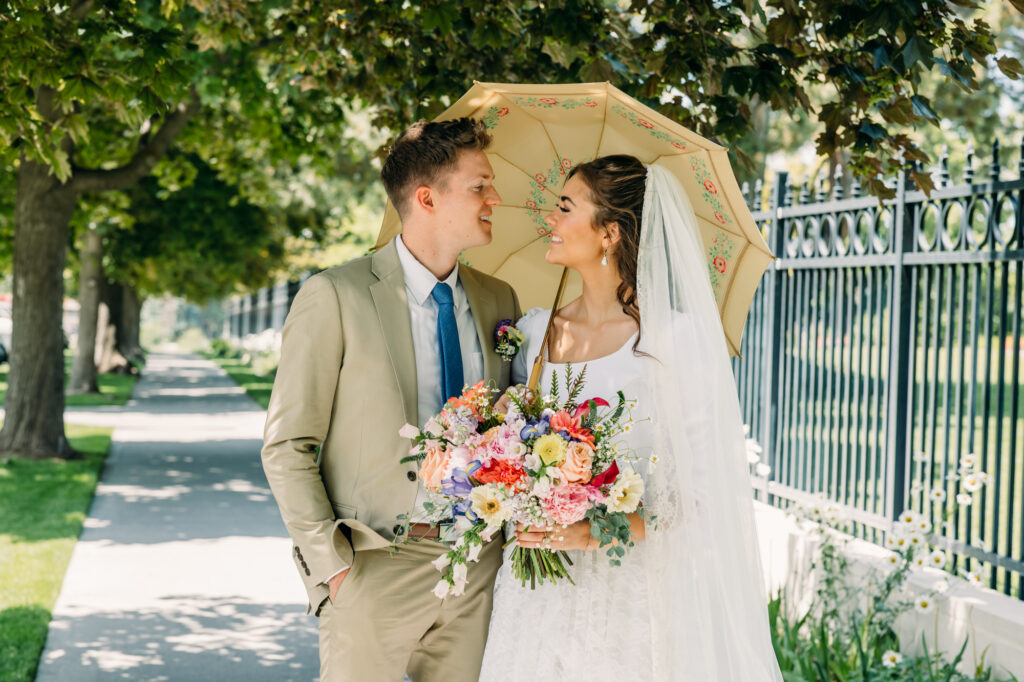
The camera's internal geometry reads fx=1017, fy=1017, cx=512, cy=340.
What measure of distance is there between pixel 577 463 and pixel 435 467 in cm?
38

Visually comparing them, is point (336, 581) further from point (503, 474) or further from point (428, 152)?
point (428, 152)

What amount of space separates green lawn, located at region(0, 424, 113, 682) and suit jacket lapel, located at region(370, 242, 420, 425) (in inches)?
133

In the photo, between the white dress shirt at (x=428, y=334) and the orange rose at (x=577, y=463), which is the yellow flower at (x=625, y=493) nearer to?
the orange rose at (x=577, y=463)

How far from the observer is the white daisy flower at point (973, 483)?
15.0 ft

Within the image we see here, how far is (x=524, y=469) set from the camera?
2559 mm

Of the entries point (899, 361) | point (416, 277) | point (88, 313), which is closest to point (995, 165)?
point (899, 361)

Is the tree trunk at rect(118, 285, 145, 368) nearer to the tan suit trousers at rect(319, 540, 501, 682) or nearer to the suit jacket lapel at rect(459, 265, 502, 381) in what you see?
the suit jacket lapel at rect(459, 265, 502, 381)

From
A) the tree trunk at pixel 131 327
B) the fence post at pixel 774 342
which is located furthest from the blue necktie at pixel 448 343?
the tree trunk at pixel 131 327

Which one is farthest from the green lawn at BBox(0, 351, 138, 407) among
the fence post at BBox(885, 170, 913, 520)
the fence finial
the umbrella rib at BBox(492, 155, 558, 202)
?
the fence finial

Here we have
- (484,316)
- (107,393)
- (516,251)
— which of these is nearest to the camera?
(484,316)

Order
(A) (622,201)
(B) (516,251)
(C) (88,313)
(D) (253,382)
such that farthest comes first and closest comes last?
(D) (253,382) < (C) (88,313) < (B) (516,251) < (A) (622,201)

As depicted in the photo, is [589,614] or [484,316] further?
[484,316]

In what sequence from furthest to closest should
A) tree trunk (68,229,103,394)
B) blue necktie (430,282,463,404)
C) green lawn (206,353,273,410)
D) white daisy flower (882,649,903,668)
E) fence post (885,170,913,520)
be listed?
green lawn (206,353,273,410), tree trunk (68,229,103,394), fence post (885,170,913,520), white daisy flower (882,649,903,668), blue necktie (430,282,463,404)

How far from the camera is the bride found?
9.65 feet
